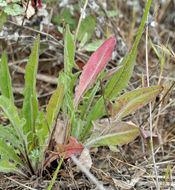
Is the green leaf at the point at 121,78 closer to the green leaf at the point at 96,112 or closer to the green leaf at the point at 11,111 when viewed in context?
the green leaf at the point at 96,112

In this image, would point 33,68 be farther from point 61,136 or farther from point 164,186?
point 164,186

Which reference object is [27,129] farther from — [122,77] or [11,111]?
[122,77]

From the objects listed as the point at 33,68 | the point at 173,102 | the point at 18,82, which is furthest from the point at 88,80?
the point at 18,82

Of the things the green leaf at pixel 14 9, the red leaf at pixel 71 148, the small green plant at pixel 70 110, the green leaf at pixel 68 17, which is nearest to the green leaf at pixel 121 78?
the small green plant at pixel 70 110

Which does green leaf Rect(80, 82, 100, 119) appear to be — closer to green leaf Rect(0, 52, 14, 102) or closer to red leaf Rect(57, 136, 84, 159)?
red leaf Rect(57, 136, 84, 159)

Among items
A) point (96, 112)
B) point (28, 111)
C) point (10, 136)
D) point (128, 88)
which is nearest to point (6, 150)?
point (10, 136)

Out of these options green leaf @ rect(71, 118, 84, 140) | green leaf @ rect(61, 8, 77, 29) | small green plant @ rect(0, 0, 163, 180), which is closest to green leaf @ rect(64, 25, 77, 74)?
small green plant @ rect(0, 0, 163, 180)
